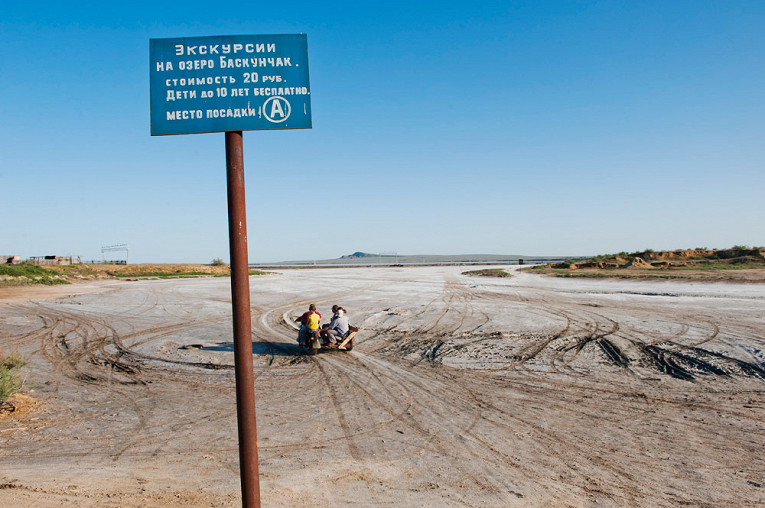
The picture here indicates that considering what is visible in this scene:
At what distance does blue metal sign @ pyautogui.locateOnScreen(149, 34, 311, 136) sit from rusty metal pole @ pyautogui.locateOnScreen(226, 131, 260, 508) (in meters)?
0.24

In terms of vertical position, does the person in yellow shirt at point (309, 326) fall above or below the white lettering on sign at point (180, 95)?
below

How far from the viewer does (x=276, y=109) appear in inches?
146

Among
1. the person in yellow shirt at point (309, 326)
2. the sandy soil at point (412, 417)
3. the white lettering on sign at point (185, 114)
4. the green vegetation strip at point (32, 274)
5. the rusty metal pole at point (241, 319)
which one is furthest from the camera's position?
the green vegetation strip at point (32, 274)

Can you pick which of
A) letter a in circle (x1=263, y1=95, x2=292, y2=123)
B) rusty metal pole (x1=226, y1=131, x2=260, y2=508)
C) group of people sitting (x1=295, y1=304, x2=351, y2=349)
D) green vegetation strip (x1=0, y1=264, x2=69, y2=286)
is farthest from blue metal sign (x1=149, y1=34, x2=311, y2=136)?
green vegetation strip (x1=0, y1=264, x2=69, y2=286)

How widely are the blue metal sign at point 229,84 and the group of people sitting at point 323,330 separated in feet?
32.7

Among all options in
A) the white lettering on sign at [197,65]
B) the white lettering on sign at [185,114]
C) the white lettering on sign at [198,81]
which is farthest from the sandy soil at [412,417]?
the white lettering on sign at [197,65]

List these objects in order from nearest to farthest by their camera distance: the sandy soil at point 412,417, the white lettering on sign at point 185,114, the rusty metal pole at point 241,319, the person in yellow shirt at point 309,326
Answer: the rusty metal pole at point 241,319 → the white lettering on sign at point 185,114 → the sandy soil at point 412,417 → the person in yellow shirt at point 309,326

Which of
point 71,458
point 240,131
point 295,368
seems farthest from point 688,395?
point 71,458

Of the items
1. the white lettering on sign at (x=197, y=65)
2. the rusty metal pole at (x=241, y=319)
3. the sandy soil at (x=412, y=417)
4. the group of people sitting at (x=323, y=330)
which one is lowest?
the sandy soil at (x=412, y=417)

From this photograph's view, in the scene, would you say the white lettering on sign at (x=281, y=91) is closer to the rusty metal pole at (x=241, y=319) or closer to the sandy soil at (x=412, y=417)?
the rusty metal pole at (x=241, y=319)

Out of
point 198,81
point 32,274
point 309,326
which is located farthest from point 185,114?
point 32,274

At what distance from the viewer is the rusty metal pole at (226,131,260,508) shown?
356 cm

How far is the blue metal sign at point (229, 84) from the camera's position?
12.1 ft

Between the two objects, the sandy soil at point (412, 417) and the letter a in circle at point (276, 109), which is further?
the sandy soil at point (412, 417)
